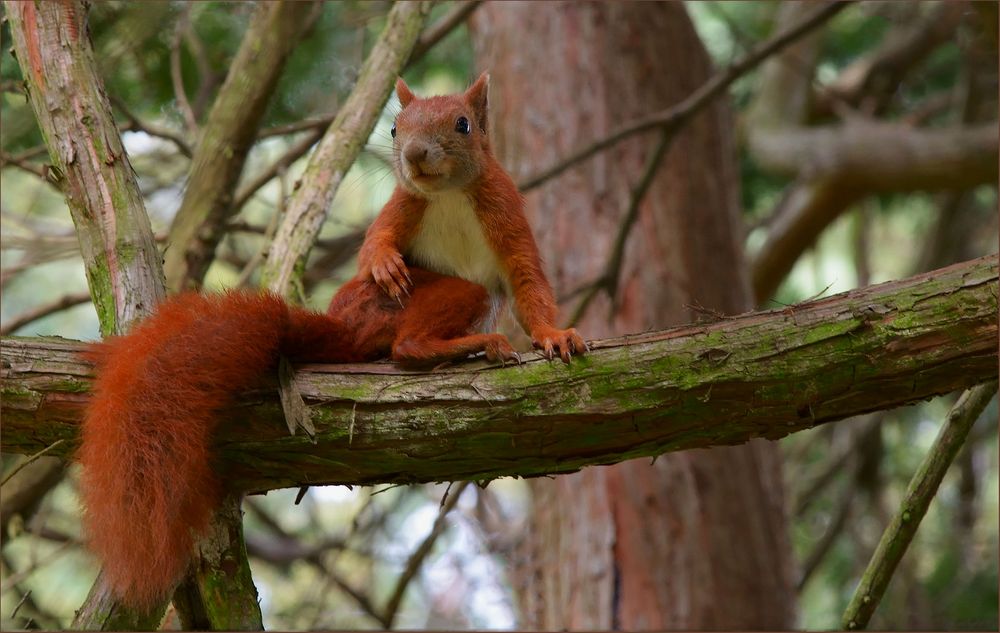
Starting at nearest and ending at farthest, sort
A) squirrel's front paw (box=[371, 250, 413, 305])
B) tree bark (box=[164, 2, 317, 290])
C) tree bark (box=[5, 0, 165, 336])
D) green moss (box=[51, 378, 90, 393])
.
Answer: green moss (box=[51, 378, 90, 393])
tree bark (box=[5, 0, 165, 336])
squirrel's front paw (box=[371, 250, 413, 305])
tree bark (box=[164, 2, 317, 290])

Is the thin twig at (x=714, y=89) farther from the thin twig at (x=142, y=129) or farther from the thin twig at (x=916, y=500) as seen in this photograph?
the thin twig at (x=916, y=500)

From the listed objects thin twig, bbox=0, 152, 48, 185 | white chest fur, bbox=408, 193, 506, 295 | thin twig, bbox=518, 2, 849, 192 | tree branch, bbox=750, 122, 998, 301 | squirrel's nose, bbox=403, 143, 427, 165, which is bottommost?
white chest fur, bbox=408, 193, 506, 295

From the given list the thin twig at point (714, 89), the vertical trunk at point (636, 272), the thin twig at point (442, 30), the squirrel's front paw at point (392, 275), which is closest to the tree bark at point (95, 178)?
the squirrel's front paw at point (392, 275)

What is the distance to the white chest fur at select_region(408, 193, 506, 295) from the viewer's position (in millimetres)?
2881

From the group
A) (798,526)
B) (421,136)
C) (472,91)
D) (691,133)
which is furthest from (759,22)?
(421,136)

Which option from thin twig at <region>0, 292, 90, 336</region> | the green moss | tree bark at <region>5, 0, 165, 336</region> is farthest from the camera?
thin twig at <region>0, 292, 90, 336</region>

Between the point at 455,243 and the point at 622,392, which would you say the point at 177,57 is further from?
the point at 622,392

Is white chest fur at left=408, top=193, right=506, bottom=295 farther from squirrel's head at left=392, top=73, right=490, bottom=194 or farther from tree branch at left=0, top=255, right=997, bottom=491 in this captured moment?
tree branch at left=0, top=255, right=997, bottom=491

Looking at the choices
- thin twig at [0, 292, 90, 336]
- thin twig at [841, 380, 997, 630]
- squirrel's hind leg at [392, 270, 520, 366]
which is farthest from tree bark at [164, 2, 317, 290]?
thin twig at [841, 380, 997, 630]

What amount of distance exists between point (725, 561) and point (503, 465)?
280 cm

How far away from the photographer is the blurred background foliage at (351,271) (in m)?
3.77

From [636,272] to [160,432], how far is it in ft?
10.4

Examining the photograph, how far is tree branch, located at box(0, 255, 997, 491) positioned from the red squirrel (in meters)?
0.09

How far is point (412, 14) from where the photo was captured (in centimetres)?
346
